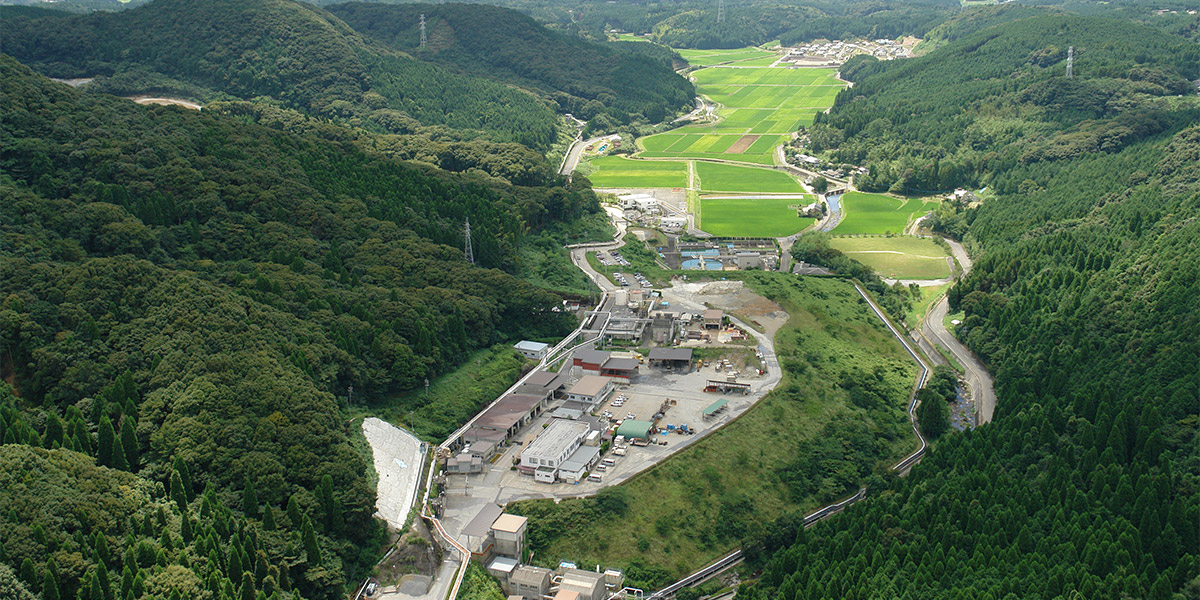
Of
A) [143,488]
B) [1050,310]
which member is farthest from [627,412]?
[1050,310]

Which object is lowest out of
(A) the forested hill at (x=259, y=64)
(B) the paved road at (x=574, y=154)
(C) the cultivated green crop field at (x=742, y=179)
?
(C) the cultivated green crop field at (x=742, y=179)

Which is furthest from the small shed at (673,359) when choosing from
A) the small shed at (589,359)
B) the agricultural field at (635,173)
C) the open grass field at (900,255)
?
the agricultural field at (635,173)

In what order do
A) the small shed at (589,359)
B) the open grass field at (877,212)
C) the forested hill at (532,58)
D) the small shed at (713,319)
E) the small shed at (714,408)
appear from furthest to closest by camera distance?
the forested hill at (532,58) < the open grass field at (877,212) < the small shed at (713,319) < the small shed at (589,359) < the small shed at (714,408)

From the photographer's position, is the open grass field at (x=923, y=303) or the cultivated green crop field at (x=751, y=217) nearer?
the open grass field at (x=923, y=303)

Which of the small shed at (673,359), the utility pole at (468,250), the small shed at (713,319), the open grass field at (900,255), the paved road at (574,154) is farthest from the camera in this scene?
the paved road at (574,154)

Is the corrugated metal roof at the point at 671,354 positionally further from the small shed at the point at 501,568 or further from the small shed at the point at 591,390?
the small shed at the point at 501,568

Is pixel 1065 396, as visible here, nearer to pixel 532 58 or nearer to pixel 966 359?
pixel 966 359

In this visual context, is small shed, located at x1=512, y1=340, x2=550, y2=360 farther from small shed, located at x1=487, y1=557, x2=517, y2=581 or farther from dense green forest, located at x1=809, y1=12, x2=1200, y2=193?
dense green forest, located at x1=809, y1=12, x2=1200, y2=193

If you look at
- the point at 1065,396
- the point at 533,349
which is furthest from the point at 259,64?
the point at 1065,396
